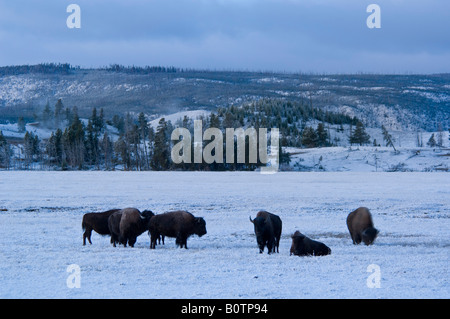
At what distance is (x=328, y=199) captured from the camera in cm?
3331

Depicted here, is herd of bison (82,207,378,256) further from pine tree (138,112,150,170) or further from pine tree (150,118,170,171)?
pine tree (138,112,150,170)

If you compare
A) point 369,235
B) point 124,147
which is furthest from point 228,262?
point 124,147

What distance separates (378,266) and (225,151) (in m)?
79.4

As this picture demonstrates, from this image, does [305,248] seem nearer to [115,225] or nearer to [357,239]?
[357,239]

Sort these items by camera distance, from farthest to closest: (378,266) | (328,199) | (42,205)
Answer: (328,199) → (42,205) → (378,266)

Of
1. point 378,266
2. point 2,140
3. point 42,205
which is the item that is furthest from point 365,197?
point 2,140

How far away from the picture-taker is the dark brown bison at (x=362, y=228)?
15.9 metres

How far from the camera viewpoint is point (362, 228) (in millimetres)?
16312

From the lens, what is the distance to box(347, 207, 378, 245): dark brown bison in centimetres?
1588

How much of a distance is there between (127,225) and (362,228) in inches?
286

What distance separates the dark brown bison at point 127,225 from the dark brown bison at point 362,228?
21.1 feet

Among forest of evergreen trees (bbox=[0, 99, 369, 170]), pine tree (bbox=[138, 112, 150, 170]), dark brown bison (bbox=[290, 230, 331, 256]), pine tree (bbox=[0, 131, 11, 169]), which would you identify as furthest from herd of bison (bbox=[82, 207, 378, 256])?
pine tree (bbox=[0, 131, 11, 169])

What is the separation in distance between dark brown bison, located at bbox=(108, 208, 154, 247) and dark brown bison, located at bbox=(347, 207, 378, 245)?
643 centimetres
